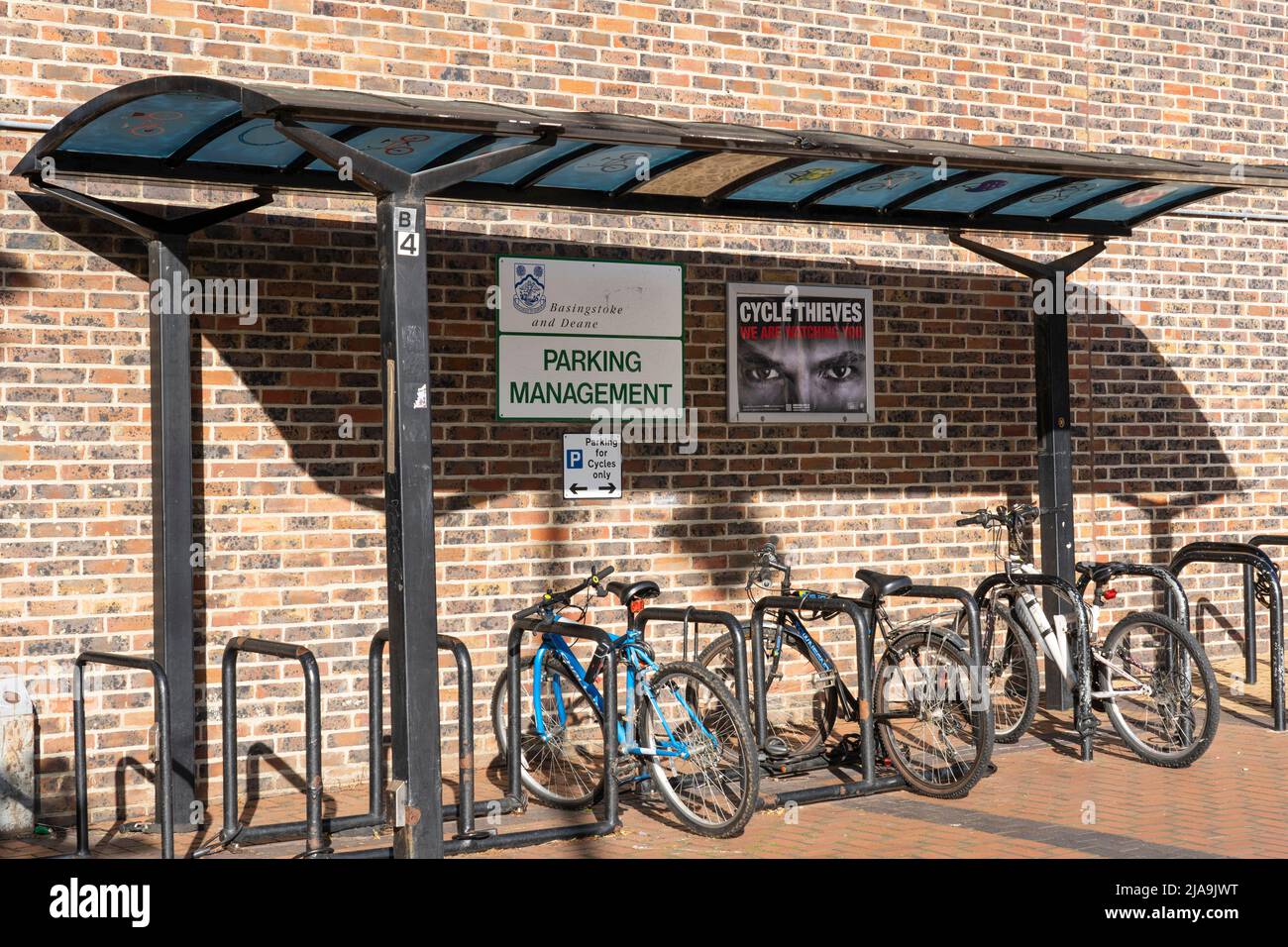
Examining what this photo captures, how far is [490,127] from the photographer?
560cm

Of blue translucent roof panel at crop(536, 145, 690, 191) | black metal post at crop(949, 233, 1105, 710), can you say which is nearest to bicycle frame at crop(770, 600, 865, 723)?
black metal post at crop(949, 233, 1105, 710)

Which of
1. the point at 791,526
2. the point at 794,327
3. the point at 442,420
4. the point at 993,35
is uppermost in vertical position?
the point at 993,35

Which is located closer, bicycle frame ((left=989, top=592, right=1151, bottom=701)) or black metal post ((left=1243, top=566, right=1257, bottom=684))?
bicycle frame ((left=989, top=592, right=1151, bottom=701))

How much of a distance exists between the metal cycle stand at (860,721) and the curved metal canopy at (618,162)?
2.08 meters

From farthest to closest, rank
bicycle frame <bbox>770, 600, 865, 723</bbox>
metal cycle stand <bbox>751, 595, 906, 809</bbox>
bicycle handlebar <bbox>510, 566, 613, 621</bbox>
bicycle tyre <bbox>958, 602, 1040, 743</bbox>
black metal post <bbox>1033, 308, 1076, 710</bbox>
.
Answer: black metal post <bbox>1033, 308, 1076, 710</bbox>, bicycle tyre <bbox>958, 602, 1040, 743</bbox>, bicycle frame <bbox>770, 600, 865, 723</bbox>, bicycle handlebar <bbox>510, 566, 613, 621</bbox>, metal cycle stand <bbox>751, 595, 906, 809</bbox>

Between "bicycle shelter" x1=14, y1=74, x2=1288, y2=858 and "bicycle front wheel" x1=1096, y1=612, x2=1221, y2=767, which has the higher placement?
"bicycle shelter" x1=14, y1=74, x2=1288, y2=858

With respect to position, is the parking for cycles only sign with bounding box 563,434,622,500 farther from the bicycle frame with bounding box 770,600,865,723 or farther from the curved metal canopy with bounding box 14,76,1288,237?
the curved metal canopy with bounding box 14,76,1288,237

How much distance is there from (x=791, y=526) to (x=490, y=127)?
13.0 feet

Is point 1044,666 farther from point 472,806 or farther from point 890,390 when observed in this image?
point 472,806

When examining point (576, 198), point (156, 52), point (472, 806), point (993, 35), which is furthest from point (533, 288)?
point (993, 35)

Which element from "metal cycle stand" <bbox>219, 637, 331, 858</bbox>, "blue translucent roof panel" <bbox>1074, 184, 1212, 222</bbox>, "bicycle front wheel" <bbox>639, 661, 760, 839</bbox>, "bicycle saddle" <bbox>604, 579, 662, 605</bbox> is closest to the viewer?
"metal cycle stand" <bbox>219, 637, 331, 858</bbox>

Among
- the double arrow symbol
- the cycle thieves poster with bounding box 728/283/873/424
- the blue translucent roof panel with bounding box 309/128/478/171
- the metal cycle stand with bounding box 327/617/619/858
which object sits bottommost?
the metal cycle stand with bounding box 327/617/619/858

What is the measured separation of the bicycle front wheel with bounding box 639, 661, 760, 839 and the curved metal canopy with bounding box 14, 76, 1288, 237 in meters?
2.33

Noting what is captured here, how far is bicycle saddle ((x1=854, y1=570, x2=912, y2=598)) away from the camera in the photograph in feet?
23.4
